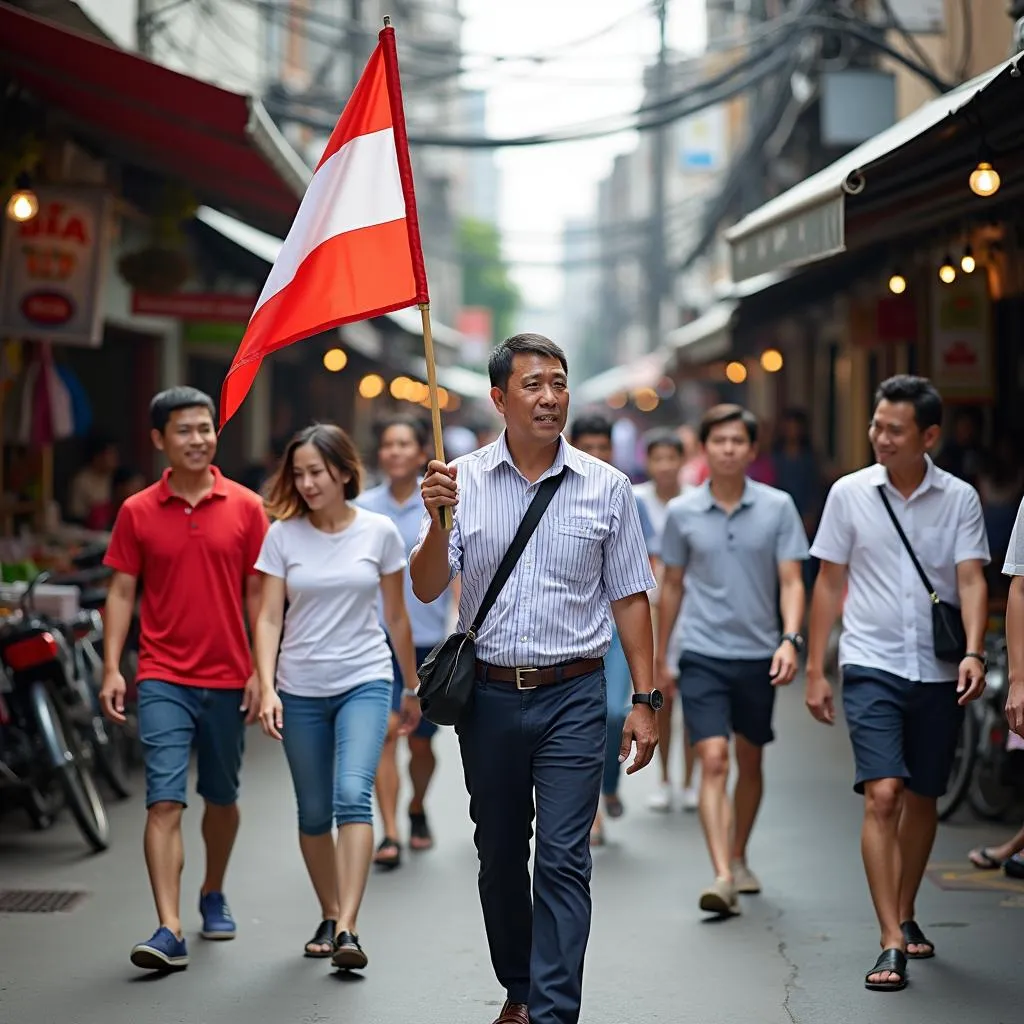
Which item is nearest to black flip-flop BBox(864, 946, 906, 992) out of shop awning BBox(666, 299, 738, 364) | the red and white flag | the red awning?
the red and white flag

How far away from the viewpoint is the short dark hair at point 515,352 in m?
5.34

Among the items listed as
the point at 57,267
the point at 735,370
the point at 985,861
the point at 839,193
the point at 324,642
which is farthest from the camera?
the point at 735,370

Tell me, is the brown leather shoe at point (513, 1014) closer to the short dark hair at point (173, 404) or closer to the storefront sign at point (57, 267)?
the short dark hair at point (173, 404)

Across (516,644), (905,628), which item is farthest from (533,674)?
(905,628)

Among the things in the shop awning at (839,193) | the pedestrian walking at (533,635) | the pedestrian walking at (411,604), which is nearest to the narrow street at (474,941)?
the pedestrian walking at (411,604)

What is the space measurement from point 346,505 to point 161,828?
1.41 meters

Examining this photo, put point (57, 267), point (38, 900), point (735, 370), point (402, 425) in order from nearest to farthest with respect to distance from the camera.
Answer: point (38, 900), point (402, 425), point (57, 267), point (735, 370)

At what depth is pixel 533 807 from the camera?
17.8 ft

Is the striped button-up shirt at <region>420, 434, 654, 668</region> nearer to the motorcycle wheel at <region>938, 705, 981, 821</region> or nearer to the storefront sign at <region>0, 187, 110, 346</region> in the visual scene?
the motorcycle wheel at <region>938, 705, 981, 821</region>

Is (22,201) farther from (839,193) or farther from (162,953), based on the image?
(162,953)

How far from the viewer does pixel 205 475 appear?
7.01m

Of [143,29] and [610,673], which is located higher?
[143,29]

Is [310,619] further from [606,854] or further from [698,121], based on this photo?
[698,121]

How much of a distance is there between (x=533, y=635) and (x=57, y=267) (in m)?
6.82
